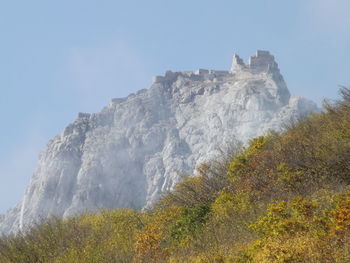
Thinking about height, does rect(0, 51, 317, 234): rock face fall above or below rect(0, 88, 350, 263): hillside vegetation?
above

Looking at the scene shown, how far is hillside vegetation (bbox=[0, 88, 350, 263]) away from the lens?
14.3 metres

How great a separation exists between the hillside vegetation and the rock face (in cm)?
13592

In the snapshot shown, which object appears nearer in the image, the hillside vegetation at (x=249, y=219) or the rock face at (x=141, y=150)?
the hillside vegetation at (x=249, y=219)

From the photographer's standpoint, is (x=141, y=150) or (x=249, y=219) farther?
(x=141, y=150)

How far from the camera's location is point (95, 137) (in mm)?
194125

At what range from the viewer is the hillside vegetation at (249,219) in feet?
46.8

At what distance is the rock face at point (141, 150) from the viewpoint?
17288 cm

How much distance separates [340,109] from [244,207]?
38.5ft

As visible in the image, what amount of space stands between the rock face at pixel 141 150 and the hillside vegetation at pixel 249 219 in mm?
135922

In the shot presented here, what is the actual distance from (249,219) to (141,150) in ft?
557

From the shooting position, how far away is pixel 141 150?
619ft

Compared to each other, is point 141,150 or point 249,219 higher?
point 141,150

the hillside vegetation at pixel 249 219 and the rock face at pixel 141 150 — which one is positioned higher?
the rock face at pixel 141 150

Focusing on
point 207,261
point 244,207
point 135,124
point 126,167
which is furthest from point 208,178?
point 135,124
